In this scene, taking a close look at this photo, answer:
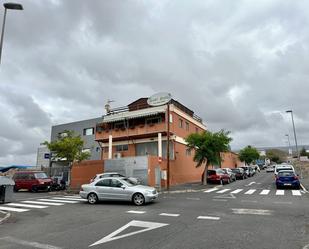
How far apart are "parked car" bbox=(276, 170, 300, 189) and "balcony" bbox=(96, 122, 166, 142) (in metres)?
12.0

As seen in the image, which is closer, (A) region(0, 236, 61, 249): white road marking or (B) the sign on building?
(A) region(0, 236, 61, 249): white road marking

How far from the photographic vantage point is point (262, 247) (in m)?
7.10

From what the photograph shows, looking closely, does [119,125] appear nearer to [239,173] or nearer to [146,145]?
[146,145]

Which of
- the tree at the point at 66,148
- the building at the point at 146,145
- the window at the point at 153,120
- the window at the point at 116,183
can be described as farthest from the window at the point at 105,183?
the window at the point at 153,120

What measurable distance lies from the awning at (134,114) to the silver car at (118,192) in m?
17.0

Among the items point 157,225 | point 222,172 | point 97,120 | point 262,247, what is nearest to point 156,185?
point 222,172

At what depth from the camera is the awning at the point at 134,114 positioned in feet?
108

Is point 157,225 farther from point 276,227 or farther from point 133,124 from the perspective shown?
point 133,124

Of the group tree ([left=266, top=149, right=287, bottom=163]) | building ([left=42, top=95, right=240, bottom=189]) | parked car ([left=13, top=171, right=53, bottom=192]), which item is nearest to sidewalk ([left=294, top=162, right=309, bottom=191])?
building ([left=42, top=95, right=240, bottom=189])

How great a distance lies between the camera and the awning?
3304 cm

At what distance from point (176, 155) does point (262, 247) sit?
2590 centimetres

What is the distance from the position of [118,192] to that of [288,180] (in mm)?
15925

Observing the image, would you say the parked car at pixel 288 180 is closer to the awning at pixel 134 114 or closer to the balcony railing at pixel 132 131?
the balcony railing at pixel 132 131

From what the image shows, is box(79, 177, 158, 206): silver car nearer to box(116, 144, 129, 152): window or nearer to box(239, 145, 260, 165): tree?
box(116, 144, 129, 152): window
